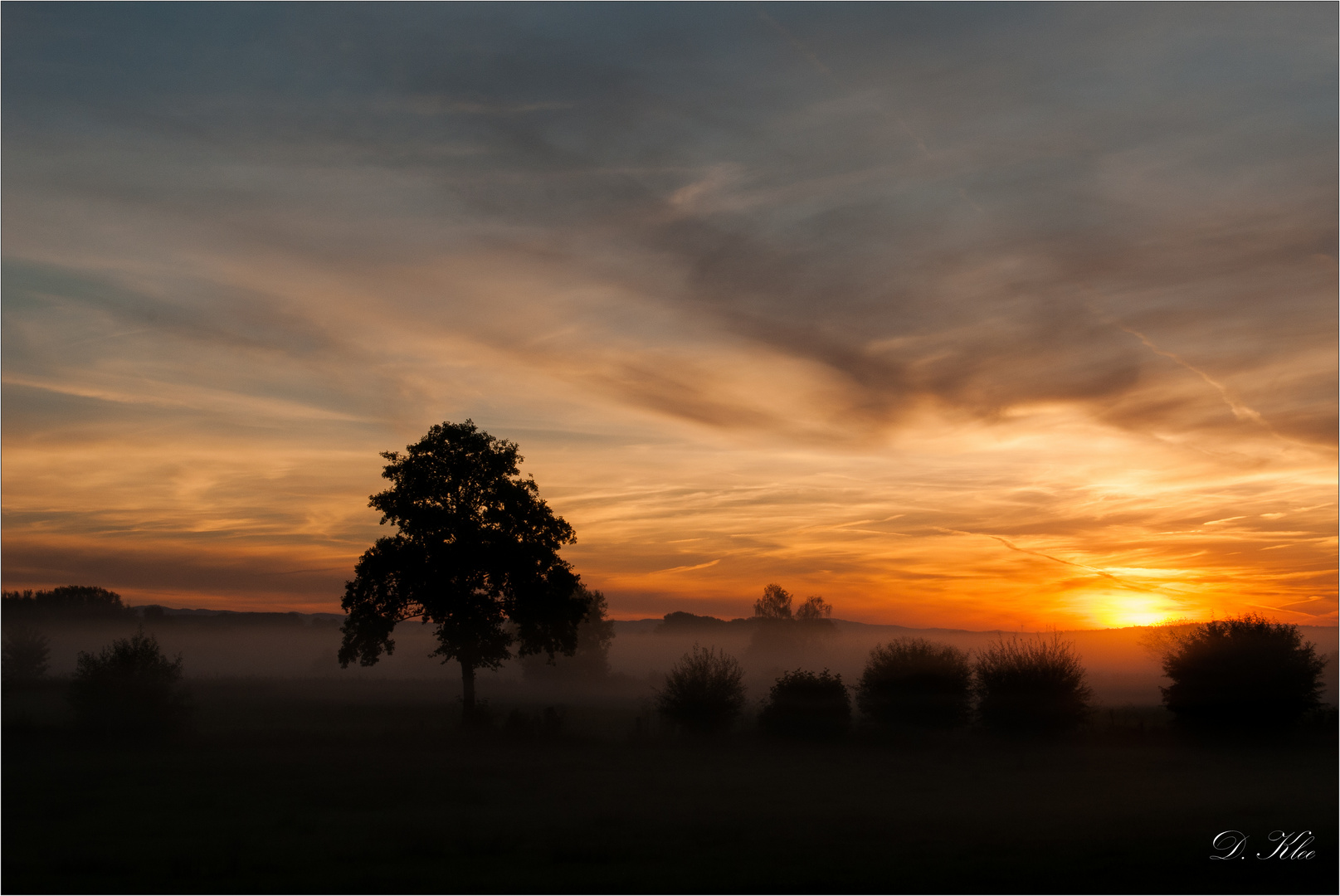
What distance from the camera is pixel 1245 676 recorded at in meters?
49.2

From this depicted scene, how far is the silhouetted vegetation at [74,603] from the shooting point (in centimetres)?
14099

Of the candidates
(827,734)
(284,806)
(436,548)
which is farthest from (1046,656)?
(284,806)

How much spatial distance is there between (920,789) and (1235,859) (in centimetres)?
1466

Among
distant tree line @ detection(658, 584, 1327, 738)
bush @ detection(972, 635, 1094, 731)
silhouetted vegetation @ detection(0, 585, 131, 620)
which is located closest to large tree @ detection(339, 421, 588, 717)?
distant tree line @ detection(658, 584, 1327, 738)

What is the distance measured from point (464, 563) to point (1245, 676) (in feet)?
138

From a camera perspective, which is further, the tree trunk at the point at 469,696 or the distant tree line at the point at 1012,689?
the distant tree line at the point at 1012,689

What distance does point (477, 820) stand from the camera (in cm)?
2588

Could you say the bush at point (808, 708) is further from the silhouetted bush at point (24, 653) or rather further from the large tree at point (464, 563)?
the silhouetted bush at point (24, 653)

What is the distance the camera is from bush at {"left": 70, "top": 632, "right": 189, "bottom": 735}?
42750 millimetres

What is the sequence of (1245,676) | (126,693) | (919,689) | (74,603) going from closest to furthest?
1. (126,693)
2. (1245,676)
3. (919,689)
4. (74,603)

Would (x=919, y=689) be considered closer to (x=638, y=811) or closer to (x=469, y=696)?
(x=469, y=696)

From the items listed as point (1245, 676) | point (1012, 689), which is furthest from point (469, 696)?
point (1245, 676)

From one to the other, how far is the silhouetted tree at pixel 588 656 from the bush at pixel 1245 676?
6979cm
